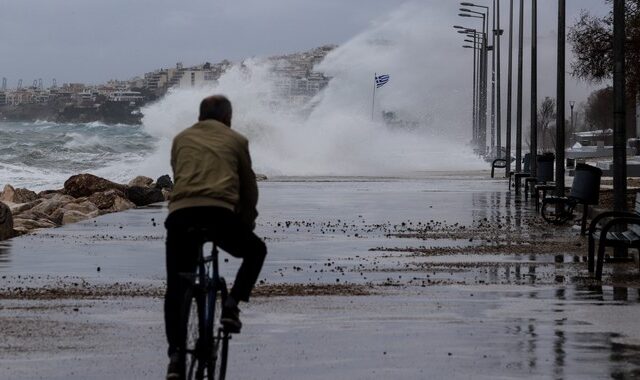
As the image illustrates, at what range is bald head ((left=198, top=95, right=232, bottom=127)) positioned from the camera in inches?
347

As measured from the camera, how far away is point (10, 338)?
444 inches

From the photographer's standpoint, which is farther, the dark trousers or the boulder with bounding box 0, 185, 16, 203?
the boulder with bounding box 0, 185, 16, 203

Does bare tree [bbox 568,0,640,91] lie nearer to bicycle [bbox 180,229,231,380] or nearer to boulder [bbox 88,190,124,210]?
boulder [bbox 88,190,124,210]

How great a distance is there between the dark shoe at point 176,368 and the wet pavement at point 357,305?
1.46 m

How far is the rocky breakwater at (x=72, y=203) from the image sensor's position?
28703mm

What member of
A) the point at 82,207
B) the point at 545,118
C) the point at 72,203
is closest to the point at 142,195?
the point at 72,203

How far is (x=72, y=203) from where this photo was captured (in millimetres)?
34469

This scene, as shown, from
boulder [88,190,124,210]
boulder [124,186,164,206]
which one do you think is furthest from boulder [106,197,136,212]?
boulder [124,186,164,206]

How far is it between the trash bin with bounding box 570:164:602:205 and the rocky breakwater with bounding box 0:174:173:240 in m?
8.36

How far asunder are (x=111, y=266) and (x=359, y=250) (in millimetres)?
3894

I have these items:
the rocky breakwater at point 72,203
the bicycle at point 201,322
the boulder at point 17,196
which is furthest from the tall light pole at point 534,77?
the bicycle at point 201,322

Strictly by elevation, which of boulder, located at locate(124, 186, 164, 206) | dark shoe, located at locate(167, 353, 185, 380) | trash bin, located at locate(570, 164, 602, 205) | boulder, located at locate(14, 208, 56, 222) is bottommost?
boulder, located at locate(14, 208, 56, 222)

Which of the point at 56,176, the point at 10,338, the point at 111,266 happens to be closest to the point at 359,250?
the point at 111,266

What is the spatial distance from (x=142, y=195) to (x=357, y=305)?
23.5 m
